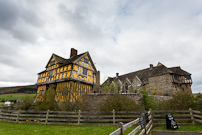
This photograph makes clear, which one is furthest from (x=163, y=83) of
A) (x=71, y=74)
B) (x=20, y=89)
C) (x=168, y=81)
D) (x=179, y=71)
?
(x=20, y=89)

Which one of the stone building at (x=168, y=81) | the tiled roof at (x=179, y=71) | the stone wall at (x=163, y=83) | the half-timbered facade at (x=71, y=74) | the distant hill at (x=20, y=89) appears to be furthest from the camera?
the distant hill at (x=20, y=89)

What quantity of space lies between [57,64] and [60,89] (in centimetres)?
894

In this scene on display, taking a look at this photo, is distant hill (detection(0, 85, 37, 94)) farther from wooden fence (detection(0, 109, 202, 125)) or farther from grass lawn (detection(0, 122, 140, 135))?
grass lawn (detection(0, 122, 140, 135))

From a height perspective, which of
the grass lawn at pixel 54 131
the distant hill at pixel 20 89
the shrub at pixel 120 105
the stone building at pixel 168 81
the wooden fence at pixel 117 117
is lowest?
the grass lawn at pixel 54 131

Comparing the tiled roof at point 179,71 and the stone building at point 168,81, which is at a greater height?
the tiled roof at point 179,71

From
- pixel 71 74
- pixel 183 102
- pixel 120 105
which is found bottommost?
pixel 120 105

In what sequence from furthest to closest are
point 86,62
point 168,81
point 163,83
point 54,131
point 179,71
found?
point 179,71
point 163,83
point 168,81
point 86,62
point 54,131

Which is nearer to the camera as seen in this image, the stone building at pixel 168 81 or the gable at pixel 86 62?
the gable at pixel 86 62

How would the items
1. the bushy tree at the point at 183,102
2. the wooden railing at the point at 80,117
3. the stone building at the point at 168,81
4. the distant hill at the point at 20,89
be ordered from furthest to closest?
the distant hill at the point at 20,89, the stone building at the point at 168,81, the wooden railing at the point at 80,117, the bushy tree at the point at 183,102

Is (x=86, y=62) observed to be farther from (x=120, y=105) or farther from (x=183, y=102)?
(x=183, y=102)

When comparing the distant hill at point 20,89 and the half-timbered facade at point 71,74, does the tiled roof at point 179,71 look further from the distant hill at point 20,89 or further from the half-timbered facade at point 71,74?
the distant hill at point 20,89

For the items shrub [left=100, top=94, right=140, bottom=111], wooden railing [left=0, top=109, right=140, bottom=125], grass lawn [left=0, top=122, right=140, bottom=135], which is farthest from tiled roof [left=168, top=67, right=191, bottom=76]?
grass lawn [left=0, top=122, right=140, bottom=135]

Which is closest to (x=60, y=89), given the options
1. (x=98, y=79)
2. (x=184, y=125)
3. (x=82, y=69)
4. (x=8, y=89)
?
(x=82, y=69)

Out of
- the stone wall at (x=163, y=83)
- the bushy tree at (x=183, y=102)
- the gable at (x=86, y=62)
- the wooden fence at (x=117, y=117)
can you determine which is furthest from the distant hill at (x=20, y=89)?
the bushy tree at (x=183, y=102)
